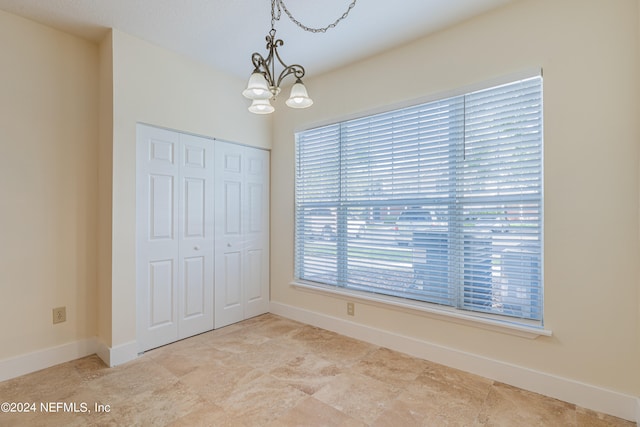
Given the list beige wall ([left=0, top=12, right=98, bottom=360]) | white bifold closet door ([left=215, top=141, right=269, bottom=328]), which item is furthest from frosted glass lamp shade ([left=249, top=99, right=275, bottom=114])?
beige wall ([left=0, top=12, right=98, bottom=360])

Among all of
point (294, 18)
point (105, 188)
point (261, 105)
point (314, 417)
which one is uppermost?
point (294, 18)

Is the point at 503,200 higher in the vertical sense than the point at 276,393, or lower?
higher

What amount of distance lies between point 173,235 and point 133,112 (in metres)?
1.11

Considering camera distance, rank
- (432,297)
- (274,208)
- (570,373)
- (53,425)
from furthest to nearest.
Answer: (274,208)
(432,297)
(570,373)
(53,425)

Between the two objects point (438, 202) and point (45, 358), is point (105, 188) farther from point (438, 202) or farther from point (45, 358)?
point (438, 202)

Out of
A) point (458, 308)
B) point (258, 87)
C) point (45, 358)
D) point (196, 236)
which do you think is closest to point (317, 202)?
point (196, 236)

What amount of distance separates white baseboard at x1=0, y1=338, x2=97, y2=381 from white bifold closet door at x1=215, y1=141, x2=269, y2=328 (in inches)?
43.6

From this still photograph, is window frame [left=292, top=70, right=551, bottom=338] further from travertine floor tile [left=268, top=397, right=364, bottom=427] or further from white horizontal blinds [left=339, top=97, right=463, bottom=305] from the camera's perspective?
travertine floor tile [left=268, top=397, right=364, bottom=427]

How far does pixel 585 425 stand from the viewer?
5.98ft

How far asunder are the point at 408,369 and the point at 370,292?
76 cm

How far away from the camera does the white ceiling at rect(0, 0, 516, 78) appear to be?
2.27m

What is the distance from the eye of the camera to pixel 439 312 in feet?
8.37

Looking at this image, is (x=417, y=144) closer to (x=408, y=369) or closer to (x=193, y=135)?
(x=408, y=369)

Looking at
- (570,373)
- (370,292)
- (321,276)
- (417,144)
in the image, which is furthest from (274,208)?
(570,373)
